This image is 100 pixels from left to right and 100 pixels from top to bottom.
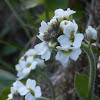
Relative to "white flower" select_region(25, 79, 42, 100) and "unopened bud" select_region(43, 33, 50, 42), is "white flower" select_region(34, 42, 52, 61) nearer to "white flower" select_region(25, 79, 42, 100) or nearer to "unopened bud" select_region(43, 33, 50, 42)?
"unopened bud" select_region(43, 33, 50, 42)

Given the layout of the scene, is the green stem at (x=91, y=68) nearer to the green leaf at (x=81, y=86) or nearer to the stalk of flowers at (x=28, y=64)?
the green leaf at (x=81, y=86)

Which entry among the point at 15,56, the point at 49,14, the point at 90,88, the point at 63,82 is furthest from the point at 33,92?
the point at 15,56

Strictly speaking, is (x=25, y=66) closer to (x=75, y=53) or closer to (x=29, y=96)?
(x=29, y=96)

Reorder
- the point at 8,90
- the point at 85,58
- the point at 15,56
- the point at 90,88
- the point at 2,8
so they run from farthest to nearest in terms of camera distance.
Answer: the point at 2,8 < the point at 15,56 < the point at 85,58 < the point at 8,90 < the point at 90,88

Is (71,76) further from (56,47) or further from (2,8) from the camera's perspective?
(2,8)

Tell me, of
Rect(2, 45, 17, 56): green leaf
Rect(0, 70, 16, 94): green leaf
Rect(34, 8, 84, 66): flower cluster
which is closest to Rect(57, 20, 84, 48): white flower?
Rect(34, 8, 84, 66): flower cluster
